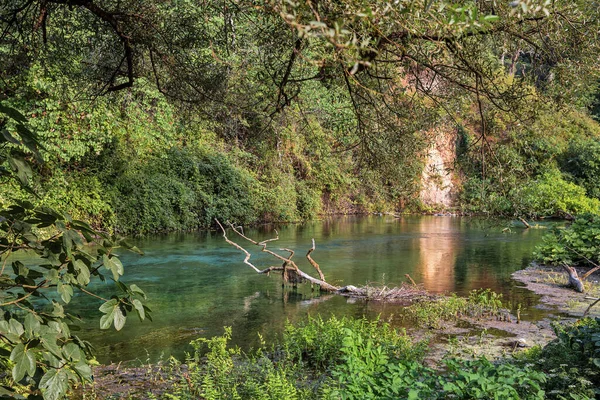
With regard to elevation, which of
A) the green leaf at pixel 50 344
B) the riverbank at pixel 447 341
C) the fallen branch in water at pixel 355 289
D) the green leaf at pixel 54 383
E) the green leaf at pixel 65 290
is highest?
the green leaf at pixel 65 290

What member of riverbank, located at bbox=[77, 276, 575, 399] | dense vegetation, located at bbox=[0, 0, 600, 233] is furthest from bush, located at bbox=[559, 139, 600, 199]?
riverbank, located at bbox=[77, 276, 575, 399]

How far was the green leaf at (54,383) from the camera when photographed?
2.37 meters

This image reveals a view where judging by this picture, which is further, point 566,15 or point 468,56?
point 468,56

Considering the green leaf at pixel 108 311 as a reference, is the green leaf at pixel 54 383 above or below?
below

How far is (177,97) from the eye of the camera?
24.7 ft

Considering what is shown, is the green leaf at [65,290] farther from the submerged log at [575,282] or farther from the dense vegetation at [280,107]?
the submerged log at [575,282]

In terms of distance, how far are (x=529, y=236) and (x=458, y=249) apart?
18.3ft

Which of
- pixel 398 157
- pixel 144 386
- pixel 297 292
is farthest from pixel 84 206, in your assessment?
pixel 398 157

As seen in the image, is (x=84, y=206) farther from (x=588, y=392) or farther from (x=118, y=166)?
(x=588, y=392)

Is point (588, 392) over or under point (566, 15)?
under

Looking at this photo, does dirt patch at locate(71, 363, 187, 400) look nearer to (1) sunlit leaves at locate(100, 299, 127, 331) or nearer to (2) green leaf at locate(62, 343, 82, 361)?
(1) sunlit leaves at locate(100, 299, 127, 331)

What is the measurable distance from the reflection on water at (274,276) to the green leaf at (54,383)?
14.9 feet

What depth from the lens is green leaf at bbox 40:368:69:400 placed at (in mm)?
2365

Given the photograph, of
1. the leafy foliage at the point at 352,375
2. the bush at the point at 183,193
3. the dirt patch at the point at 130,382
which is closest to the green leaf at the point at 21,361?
the leafy foliage at the point at 352,375
